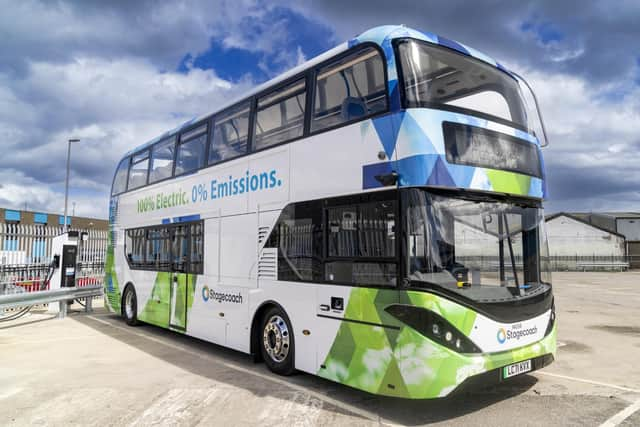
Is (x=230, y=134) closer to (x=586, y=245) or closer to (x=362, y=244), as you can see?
(x=362, y=244)

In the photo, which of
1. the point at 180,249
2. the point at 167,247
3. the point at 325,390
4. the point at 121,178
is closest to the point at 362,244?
the point at 325,390

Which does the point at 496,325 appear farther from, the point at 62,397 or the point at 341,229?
the point at 62,397

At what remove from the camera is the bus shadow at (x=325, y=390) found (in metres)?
5.29

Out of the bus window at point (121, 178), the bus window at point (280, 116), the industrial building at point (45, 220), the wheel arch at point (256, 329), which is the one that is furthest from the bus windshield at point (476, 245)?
the industrial building at point (45, 220)

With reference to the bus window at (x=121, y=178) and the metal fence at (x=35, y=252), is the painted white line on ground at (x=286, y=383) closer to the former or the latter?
the bus window at (x=121, y=178)

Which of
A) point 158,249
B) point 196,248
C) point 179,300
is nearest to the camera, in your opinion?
point 196,248

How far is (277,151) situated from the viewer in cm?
A: 706

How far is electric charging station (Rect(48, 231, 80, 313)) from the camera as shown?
46.9 feet

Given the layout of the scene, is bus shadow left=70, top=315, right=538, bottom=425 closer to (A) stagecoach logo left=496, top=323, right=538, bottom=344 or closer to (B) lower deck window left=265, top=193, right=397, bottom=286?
(A) stagecoach logo left=496, top=323, right=538, bottom=344

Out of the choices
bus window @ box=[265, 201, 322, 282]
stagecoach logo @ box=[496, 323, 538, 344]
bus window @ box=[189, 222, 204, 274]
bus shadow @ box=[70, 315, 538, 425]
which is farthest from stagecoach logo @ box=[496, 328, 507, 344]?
bus window @ box=[189, 222, 204, 274]

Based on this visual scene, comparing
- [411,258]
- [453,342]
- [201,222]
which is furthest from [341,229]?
[201,222]

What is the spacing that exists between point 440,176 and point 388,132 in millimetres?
759

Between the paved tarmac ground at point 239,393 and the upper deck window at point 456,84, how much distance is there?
332 cm

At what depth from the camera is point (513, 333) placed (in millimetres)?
5301
